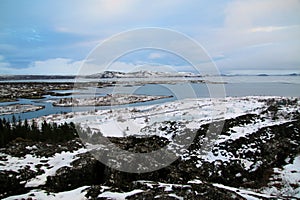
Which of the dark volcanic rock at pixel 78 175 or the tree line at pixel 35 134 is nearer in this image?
the dark volcanic rock at pixel 78 175

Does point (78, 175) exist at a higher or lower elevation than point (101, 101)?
higher

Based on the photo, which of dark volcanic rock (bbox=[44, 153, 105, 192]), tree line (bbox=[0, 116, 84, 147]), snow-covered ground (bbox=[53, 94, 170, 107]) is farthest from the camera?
snow-covered ground (bbox=[53, 94, 170, 107])

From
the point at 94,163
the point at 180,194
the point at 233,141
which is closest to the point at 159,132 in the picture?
the point at 233,141

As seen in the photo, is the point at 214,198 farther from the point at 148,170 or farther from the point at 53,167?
the point at 53,167

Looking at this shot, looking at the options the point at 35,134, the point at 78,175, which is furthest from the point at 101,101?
the point at 78,175

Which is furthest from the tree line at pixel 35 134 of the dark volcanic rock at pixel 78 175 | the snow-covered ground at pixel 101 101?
the snow-covered ground at pixel 101 101

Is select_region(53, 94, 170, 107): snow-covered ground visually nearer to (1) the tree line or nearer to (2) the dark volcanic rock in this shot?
(1) the tree line

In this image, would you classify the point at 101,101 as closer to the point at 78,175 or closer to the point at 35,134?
the point at 35,134

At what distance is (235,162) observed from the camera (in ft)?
48.2

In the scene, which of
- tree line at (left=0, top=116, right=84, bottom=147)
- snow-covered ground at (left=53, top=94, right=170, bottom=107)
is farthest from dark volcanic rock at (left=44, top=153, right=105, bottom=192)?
snow-covered ground at (left=53, top=94, right=170, bottom=107)

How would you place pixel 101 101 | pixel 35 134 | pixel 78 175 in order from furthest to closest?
pixel 101 101, pixel 35 134, pixel 78 175

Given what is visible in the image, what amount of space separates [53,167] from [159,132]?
11.1 meters

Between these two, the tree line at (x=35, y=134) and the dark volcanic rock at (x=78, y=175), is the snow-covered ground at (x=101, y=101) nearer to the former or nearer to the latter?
the tree line at (x=35, y=134)

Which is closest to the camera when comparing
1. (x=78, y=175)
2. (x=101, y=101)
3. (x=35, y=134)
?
(x=78, y=175)
